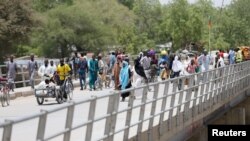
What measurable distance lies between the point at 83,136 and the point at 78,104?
94 centimetres

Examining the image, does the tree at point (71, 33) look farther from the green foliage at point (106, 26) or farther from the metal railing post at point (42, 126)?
the metal railing post at point (42, 126)

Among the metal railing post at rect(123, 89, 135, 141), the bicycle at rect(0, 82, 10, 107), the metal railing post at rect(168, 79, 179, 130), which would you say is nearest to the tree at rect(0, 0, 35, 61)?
the bicycle at rect(0, 82, 10, 107)

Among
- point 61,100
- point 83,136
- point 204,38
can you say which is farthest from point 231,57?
point 204,38

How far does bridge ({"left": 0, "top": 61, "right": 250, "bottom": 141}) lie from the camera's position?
692 cm

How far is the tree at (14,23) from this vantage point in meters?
A: 41.8

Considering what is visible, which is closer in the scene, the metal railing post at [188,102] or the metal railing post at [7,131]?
the metal railing post at [7,131]

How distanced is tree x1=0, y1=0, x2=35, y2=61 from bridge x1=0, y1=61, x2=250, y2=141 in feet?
61.1

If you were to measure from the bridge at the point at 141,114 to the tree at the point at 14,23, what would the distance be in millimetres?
18615

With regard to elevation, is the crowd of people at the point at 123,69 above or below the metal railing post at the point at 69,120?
above

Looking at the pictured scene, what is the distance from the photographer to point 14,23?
140 feet

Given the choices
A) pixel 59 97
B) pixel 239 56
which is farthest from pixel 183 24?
pixel 59 97

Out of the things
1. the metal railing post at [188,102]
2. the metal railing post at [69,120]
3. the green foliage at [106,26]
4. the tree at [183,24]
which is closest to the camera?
the metal railing post at [69,120]

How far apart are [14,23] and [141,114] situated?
33.3 meters

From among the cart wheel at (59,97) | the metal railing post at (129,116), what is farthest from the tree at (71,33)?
the metal railing post at (129,116)
